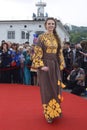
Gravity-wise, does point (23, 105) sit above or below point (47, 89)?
below

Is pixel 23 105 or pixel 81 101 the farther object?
pixel 81 101

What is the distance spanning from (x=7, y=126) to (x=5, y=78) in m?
6.30

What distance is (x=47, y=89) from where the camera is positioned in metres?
6.69

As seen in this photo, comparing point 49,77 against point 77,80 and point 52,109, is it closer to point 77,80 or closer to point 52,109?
point 52,109

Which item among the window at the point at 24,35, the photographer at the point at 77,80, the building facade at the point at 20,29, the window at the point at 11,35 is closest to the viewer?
the photographer at the point at 77,80

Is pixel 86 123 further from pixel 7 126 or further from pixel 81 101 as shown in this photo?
pixel 81 101

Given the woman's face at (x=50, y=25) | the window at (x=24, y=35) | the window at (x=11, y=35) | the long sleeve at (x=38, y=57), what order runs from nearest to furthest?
the long sleeve at (x=38, y=57) < the woman's face at (x=50, y=25) < the window at (x=24, y=35) < the window at (x=11, y=35)

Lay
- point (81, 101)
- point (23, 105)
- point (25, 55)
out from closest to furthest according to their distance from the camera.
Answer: point (23, 105), point (81, 101), point (25, 55)

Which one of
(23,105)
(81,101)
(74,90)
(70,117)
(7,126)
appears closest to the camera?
(7,126)

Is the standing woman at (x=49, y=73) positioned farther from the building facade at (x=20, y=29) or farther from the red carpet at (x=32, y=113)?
the building facade at (x=20, y=29)

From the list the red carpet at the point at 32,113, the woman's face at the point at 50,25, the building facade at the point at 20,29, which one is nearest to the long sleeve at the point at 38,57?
the woman's face at the point at 50,25

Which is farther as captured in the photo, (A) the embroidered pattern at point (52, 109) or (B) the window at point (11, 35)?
(B) the window at point (11, 35)

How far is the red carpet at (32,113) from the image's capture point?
6.49m

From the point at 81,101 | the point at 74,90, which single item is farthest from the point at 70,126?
the point at 74,90
